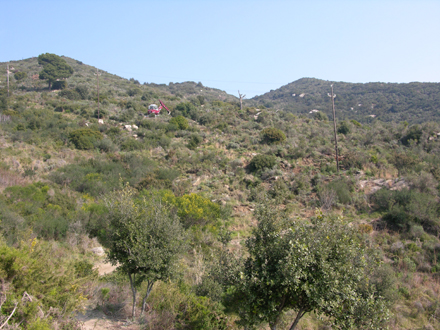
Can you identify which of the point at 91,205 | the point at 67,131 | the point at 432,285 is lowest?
the point at 432,285

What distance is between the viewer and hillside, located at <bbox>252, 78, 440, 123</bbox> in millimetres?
49562

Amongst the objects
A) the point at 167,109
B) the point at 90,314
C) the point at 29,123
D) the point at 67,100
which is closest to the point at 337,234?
the point at 90,314

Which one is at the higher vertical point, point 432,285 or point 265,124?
point 265,124

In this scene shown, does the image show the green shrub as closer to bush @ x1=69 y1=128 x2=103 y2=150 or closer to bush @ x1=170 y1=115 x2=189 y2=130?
bush @ x1=69 y1=128 x2=103 y2=150

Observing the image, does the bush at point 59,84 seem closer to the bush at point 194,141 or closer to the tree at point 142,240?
the bush at point 194,141

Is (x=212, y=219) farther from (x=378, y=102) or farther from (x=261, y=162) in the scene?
(x=378, y=102)

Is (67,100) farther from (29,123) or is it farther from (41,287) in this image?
(41,287)

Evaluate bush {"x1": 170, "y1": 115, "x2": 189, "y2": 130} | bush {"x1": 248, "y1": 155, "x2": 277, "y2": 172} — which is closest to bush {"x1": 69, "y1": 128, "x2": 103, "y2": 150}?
bush {"x1": 170, "y1": 115, "x2": 189, "y2": 130}

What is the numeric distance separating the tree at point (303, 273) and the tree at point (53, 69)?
53409 millimetres

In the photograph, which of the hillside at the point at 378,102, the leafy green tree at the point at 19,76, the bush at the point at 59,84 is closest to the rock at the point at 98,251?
the bush at the point at 59,84

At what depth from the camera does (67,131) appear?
2723 cm

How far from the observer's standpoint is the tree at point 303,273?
4.55 metres

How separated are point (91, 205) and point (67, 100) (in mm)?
30046

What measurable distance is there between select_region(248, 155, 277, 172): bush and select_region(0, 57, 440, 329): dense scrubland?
14 cm
